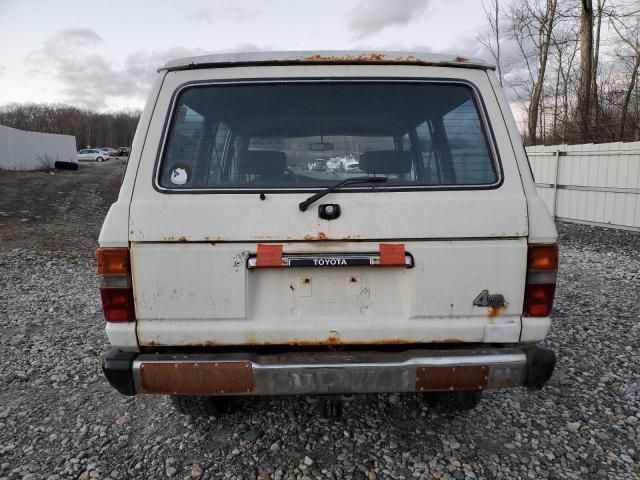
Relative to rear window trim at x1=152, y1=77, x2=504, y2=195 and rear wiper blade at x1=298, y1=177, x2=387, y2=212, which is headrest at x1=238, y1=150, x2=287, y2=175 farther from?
rear wiper blade at x1=298, y1=177, x2=387, y2=212

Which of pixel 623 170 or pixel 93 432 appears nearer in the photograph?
pixel 93 432

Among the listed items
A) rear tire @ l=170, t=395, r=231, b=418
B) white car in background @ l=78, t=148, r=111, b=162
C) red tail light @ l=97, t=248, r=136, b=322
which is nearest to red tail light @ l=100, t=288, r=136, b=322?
red tail light @ l=97, t=248, r=136, b=322

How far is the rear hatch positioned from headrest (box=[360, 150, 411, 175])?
0.4 inches

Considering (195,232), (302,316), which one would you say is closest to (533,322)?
(302,316)

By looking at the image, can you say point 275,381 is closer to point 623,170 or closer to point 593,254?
point 593,254

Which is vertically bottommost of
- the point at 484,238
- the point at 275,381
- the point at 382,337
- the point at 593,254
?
the point at 593,254

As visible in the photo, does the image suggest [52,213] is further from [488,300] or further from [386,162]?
[488,300]

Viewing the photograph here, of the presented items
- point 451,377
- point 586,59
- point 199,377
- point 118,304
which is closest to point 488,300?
point 451,377

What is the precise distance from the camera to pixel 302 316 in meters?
2.26

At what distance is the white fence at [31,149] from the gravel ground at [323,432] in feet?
97.3

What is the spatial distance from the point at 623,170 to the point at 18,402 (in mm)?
10687

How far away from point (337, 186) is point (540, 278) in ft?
3.42

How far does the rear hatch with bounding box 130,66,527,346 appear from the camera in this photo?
86.0 inches

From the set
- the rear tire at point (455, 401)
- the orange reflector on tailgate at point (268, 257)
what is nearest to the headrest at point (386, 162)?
the orange reflector on tailgate at point (268, 257)
